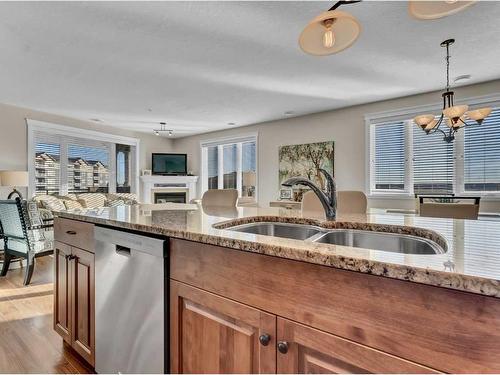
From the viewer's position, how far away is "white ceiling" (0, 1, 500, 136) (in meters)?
2.24

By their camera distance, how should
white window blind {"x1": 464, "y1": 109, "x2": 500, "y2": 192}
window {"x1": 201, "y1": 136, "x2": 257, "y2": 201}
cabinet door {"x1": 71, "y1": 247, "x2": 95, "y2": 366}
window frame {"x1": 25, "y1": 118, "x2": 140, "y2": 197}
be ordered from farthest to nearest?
1. window {"x1": 201, "y1": 136, "x2": 257, "y2": 201}
2. window frame {"x1": 25, "y1": 118, "x2": 140, "y2": 197}
3. white window blind {"x1": 464, "y1": 109, "x2": 500, "y2": 192}
4. cabinet door {"x1": 71, "y1": 247, "x2": 95, "y2": 366}

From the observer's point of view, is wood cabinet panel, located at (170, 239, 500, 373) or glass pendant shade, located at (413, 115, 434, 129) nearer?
wood cabinet panel, located at (170, 239, 500, 373)

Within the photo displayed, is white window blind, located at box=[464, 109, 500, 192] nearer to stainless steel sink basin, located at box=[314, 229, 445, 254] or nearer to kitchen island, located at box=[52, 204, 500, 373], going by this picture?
kitchen island, located at box=[52, 204, 500, 373]

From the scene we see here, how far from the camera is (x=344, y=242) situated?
131cm

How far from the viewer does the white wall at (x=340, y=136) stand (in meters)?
4.24

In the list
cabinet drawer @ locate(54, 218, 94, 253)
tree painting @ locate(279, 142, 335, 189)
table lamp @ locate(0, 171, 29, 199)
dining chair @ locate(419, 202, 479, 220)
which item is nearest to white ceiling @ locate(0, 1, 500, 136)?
tree painting @ locate(279, 142, 335, 189)

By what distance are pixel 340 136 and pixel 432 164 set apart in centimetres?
151

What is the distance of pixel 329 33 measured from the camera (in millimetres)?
1472

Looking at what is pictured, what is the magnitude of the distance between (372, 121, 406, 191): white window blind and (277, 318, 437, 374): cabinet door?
444cm

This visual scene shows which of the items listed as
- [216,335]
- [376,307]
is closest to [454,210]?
[376,307]

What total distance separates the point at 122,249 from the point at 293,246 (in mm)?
941

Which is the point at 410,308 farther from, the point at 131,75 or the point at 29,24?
the point at 131,75

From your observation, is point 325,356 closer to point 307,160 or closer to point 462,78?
point 462,78

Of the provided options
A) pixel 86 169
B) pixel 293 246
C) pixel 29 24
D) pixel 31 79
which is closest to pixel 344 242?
pixel 293 246
